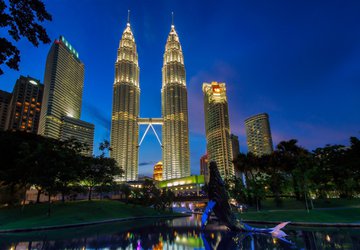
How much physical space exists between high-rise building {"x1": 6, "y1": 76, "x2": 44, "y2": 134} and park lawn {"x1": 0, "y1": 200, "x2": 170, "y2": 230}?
165384mm

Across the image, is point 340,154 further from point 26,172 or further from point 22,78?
point 22,78

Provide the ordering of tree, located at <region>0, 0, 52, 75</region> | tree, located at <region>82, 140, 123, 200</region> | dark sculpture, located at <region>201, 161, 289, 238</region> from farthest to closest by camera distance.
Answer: tree, located at <region>82, 140, 123, 200</region> → dark sculpture, located at <region>201, 161, 289, 238</region> → tree, located at <region>0, 0, 52, 75</region>

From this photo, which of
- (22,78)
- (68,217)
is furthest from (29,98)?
(68,217)

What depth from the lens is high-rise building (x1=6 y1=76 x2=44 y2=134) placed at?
181750 millimetres

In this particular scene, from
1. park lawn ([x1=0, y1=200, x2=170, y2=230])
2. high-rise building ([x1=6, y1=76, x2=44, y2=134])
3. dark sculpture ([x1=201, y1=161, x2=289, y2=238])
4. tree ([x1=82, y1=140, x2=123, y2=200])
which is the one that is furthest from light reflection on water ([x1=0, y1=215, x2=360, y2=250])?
high-rise building ([x1=6, y1=76, x2=44, y2=134])

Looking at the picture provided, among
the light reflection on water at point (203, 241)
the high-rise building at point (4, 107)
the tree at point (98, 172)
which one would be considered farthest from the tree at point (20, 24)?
the high-rise building at point (4, 107)

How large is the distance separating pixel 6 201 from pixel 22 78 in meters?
178

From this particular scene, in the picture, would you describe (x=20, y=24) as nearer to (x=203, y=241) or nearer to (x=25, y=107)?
(x=203, y=241)

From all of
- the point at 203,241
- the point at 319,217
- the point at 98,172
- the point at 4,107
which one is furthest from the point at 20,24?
the point at 4,107

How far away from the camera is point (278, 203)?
51625 mm

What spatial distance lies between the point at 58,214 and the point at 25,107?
18531cm

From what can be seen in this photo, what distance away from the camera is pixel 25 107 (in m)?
187

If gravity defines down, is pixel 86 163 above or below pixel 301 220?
above

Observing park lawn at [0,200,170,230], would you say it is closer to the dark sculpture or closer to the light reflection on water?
the light reflection on water
